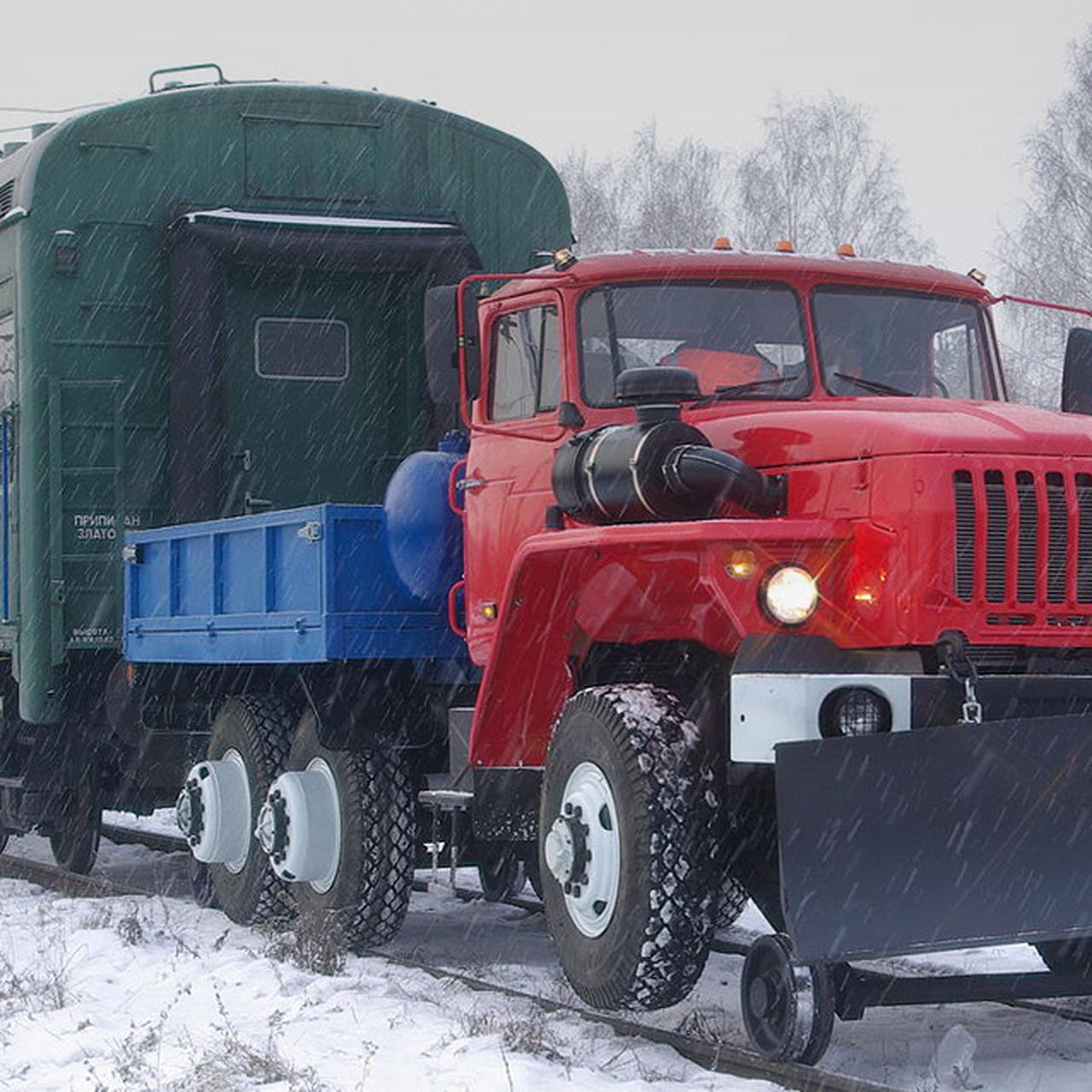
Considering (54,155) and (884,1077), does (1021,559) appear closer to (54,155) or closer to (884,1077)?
(884,1077)

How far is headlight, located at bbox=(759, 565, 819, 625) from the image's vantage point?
24.2 ft

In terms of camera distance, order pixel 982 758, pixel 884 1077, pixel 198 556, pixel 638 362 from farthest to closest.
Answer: pixel 198 556 → pixel 638 362 → pixel 884 1077 → pixel 982 758

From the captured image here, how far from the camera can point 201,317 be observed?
12.1m

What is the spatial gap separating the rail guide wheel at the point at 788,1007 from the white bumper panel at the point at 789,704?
0.64m

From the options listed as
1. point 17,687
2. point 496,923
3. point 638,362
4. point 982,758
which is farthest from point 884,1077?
point 17,687

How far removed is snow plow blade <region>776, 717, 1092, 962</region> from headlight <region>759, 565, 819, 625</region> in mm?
640

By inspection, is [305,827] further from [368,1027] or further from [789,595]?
[789,595]

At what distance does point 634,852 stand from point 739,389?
1.98 meters

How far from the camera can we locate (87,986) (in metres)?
9.05

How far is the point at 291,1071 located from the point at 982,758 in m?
2.36

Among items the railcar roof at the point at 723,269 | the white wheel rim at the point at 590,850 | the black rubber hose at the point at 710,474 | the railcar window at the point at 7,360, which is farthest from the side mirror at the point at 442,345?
the railcar window at the point at 7,360

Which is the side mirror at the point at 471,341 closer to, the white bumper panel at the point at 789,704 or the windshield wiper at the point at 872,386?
the windshield wiper at the point at 872,386

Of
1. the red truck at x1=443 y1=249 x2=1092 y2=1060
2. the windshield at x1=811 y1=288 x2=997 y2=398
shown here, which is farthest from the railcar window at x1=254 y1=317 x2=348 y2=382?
the windshield at x1=811 y1=288 x2=997 y2=398

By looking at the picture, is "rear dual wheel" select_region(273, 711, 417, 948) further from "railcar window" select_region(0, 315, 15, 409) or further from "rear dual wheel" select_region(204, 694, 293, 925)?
"railcar window" select_region(0, 315, 15, 409)
